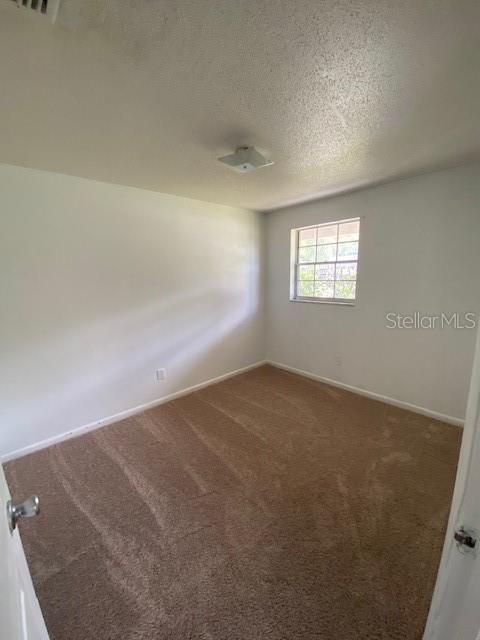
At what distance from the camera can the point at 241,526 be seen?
1.57m

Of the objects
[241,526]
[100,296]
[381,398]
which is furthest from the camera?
[381,398]

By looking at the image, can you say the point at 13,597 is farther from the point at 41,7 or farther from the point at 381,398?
the point at 381,398

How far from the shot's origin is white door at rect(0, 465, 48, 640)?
1.54 ft

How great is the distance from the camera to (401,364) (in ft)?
9.21

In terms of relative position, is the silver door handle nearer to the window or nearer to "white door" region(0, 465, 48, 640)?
"white door" region(0, 465, 48, 640)

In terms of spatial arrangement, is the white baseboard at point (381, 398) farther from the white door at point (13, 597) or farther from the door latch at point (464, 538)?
the white door at point (13, 597)

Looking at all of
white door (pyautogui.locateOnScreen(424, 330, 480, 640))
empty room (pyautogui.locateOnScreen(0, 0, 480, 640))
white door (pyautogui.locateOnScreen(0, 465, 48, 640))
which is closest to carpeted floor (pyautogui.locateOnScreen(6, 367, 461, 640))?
empty room (pyautogui.locateOnScreen(0, 0, 480, 640))

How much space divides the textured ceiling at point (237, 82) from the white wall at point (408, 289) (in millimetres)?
553

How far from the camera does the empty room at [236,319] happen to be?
0.96 m

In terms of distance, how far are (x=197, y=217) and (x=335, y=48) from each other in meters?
2.26

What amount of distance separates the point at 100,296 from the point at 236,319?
1.76 metres

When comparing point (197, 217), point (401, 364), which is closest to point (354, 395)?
point (401, 364)

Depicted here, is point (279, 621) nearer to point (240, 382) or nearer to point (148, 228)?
point (240, 382)
